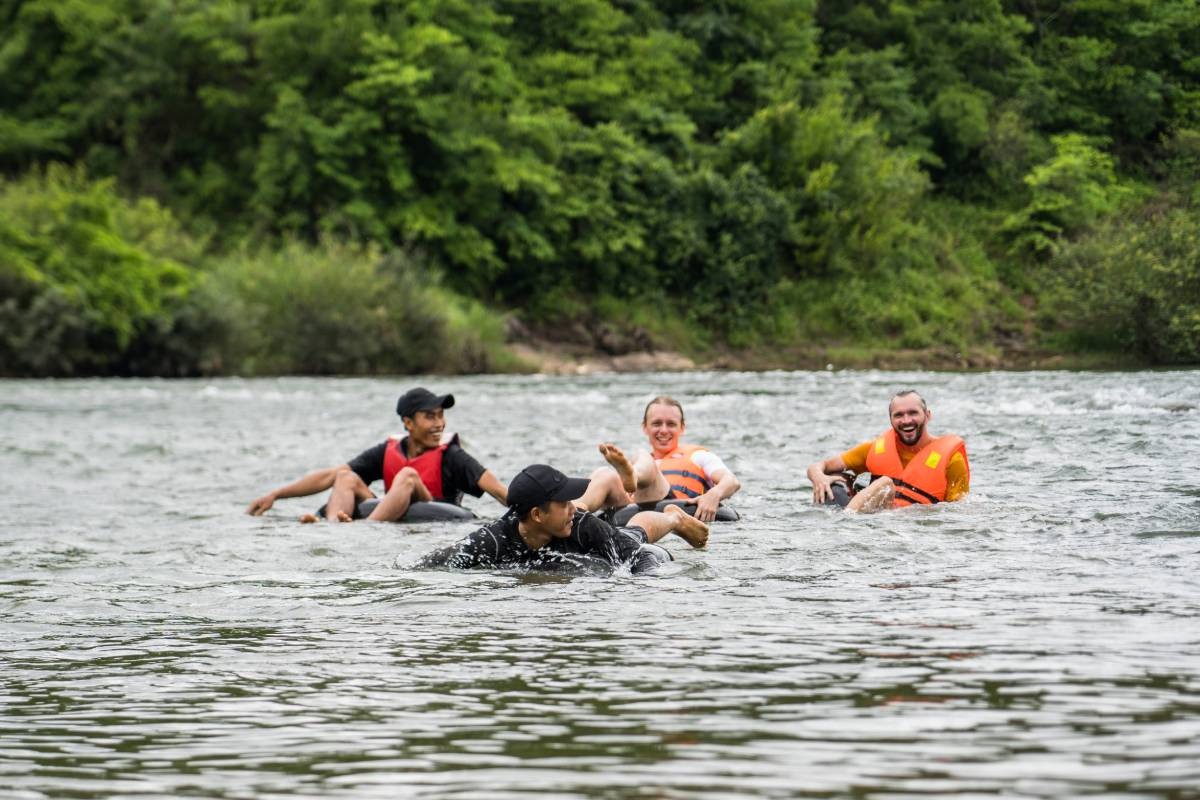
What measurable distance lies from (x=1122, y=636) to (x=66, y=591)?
241 inches

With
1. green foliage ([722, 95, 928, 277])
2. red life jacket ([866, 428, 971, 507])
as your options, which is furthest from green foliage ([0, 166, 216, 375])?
red life jacket ([866, 428, 971, 507])

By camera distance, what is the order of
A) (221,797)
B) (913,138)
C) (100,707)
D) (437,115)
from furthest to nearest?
(913,138), (437,115), (100,707), (221,797)

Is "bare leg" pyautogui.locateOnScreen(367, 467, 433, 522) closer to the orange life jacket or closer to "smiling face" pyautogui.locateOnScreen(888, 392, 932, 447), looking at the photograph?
the orange life jacket

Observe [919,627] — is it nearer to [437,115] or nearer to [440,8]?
[437,115]

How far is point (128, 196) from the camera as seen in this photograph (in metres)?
53.9

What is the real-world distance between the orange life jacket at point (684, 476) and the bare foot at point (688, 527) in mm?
1229

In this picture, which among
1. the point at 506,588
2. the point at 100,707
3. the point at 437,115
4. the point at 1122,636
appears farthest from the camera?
the point at 437,115

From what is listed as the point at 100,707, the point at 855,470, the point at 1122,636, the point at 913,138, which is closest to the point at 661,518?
the point at 855,470

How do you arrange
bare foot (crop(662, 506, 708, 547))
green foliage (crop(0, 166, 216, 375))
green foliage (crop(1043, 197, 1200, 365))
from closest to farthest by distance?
bare foot (crop(662, 506, 708, 547))
green foliage (crop(1043, 197, 1200, 365))
green foliage (crop(0, 166, 216, 375))

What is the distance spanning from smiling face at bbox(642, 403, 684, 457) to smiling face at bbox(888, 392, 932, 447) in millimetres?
1667

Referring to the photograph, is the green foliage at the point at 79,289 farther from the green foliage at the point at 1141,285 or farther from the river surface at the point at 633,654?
the river surface at the point at 633,654

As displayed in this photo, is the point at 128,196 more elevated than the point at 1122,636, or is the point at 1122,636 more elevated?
the point at 128,196

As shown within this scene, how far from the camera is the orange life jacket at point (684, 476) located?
12.8 m

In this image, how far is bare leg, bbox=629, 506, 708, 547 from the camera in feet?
36.7
